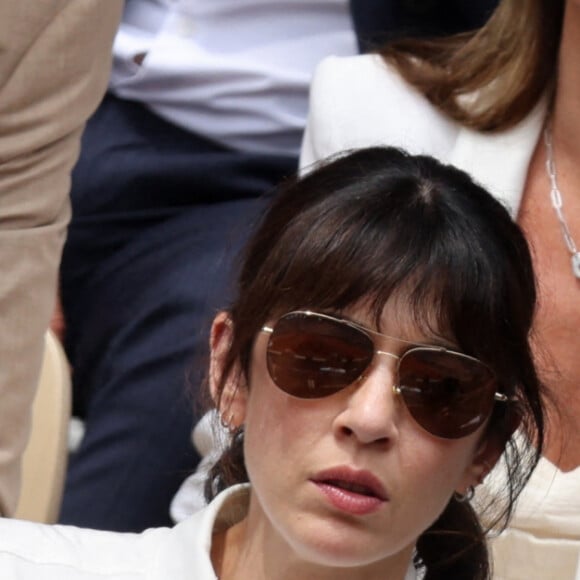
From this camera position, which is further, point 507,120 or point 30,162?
point 507,120

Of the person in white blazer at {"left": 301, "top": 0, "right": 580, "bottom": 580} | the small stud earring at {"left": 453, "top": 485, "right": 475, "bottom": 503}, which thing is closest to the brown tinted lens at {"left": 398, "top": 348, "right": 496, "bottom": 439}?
the small stud earring at {"left": 453, "top": 485, "right": 475, "bottom": 503}

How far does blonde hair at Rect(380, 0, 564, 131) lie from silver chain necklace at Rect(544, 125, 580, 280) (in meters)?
0.05

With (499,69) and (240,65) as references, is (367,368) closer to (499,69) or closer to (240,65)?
(499,69)

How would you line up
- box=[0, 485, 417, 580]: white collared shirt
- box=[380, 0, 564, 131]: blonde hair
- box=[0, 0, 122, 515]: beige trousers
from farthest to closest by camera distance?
1. box=[380, 0, 564, 131]: blonde hair
2. box=[0, 0, 122, 515]: beige trousers
3. box=[0, 485, 417, 580]: white collared shirt

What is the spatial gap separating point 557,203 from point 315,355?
800 millimetres

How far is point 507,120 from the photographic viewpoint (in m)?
2.19

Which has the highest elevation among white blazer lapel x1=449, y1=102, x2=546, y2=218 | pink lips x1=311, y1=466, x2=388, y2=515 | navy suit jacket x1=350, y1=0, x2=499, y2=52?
pink lips x1=311, y1=466, x2=388, y2=515

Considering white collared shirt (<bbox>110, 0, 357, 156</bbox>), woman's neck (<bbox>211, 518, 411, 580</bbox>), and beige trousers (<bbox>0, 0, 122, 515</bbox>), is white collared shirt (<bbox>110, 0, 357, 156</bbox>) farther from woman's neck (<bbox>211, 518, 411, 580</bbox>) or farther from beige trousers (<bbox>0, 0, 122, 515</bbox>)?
woman's neck (<bbox>211, 518, 411, 580</bbox>)

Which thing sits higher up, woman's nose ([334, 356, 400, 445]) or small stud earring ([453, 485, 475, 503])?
woman's nose ([334, 356, 400, 445])

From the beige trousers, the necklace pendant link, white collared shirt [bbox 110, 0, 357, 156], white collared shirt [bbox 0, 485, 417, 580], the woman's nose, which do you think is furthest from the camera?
white collared shirt [bbox 110, 0, 357, 156]

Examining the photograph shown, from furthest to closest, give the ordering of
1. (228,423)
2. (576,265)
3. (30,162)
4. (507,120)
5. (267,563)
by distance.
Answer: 1. (507,120)
2. (576,265)
3. (30,162)
4. (228,423)
5. (267,563)

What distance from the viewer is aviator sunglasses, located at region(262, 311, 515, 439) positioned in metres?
1.43

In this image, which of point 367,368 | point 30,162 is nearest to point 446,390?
point 367,368

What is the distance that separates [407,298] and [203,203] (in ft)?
3.98
